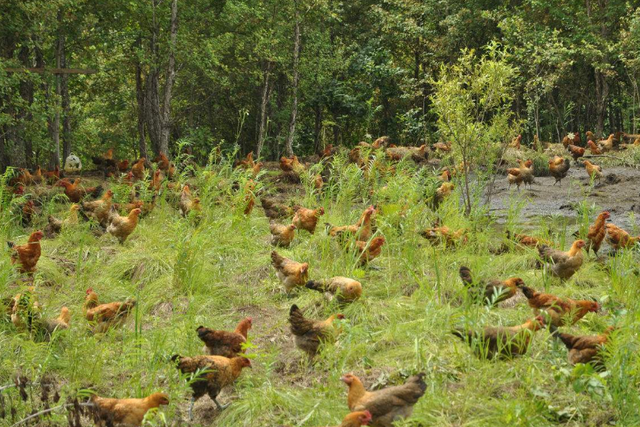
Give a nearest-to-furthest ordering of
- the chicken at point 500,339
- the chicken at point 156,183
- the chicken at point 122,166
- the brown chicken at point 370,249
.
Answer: the chicken at point 500,339, the brown chicken at point 370,249, the chicken at point 156,183, the chicken at point 122,166

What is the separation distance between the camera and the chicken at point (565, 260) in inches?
277

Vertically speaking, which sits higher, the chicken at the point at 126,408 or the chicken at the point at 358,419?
the chicken at the point at 358,419

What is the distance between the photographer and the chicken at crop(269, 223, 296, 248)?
8.66m

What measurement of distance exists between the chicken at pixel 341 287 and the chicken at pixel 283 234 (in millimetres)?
2042

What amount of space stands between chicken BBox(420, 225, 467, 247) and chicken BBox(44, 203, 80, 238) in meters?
5.00

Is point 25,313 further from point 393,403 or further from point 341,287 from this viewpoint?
point 393,403

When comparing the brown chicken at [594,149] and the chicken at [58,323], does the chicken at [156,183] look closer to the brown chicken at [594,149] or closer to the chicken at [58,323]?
the chicken at [58,323]

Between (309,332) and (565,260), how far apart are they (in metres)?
3.01

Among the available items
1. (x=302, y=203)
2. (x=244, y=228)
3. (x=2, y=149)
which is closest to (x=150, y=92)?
(x=2, y=149)

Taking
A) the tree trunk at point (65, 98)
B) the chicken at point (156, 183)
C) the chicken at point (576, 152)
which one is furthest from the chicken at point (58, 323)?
the chicken at point (576, 152)

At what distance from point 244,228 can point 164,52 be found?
7.50 meters

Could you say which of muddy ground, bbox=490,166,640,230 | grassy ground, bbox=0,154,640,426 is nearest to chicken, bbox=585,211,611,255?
grassy ground, bbox=0,154,640,426

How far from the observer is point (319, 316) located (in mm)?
6637

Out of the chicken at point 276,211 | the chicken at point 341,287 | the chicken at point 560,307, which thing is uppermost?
the chicken at point 276,211
